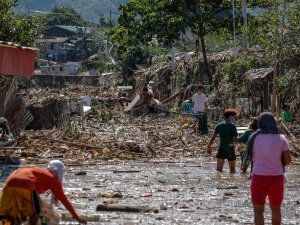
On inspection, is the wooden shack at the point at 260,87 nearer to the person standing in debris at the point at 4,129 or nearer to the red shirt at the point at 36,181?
the person standing in debris at the point at 4,129

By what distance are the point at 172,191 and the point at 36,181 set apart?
6263 mm

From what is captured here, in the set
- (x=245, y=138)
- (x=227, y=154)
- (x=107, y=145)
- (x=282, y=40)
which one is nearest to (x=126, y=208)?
(x=245, y=138)

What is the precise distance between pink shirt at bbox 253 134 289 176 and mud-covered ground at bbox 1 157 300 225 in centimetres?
145

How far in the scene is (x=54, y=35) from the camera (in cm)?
15075

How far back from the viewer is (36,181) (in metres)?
9.69

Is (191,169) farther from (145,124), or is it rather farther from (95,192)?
(145,124)

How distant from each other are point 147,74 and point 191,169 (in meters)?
29.8

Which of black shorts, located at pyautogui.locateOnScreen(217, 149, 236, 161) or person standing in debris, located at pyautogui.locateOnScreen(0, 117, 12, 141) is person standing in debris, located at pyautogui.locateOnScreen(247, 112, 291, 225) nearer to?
black shorts, located at pyautogui.locateOnScreen(217, 149, 236, 161)

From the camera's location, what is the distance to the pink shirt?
10.6 m

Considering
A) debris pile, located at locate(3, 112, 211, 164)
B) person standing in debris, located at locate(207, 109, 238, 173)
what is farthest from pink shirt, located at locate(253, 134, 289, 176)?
debris pile, located at locate(3, 112, 211, 164)

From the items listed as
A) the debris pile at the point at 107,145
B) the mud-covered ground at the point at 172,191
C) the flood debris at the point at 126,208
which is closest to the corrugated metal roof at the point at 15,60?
the debris pile at the point at 107,145

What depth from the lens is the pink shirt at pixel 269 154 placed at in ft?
34.7

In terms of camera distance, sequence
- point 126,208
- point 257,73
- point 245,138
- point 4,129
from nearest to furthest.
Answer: point 126,208 → point 245,138 → point 4,129 → point 257,73

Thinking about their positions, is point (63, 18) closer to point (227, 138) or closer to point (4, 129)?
point (4, 129)
